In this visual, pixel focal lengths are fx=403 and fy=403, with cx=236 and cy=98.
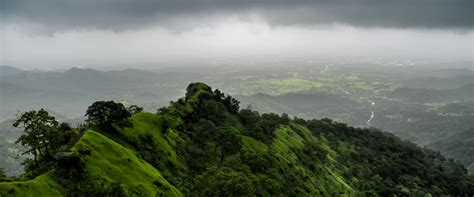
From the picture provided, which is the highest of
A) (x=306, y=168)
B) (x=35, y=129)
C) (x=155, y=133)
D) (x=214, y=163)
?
(x=35, y=129)

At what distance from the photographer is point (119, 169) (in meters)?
60.5

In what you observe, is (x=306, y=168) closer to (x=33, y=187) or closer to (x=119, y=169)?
(x=119, y=169)

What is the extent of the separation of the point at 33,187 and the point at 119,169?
52.8 ft

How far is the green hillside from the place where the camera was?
53562 millimetres

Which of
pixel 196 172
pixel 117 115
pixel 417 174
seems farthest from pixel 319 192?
pixel 417 174

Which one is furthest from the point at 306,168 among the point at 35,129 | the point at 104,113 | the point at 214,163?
the point at 35,129

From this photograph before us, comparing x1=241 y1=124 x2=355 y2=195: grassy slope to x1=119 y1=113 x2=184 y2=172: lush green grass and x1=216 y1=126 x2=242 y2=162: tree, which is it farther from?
x1=119 y1=113 x2=184 y2=172: lush green grass

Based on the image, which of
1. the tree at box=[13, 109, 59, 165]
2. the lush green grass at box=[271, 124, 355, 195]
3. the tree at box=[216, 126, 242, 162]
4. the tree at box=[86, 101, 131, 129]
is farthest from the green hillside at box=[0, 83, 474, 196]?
the tree at box=[13, 109, 59, 165]

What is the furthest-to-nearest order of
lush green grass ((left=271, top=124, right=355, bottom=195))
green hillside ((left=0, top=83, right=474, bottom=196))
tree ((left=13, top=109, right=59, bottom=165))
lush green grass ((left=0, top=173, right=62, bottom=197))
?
1. lush green grass ((left=271, top=124, right=355, bottom=195))
2. green hillside ((left=0, top=83, right=474, bottom=196))
3. tree ((left=13, top=109, right=59, bottom=165))
4. lush green grass ((left=0, top=173, right=62, bottom=197))

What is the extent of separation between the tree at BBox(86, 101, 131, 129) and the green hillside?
1212 millimetres

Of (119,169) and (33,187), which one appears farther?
(119,169)

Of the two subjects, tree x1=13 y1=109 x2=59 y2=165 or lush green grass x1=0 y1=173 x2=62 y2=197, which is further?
tree x1=13 y1=109 x2=59 y2=165

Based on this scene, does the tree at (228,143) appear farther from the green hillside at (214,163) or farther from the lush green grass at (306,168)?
the lush green grass at (306,168)

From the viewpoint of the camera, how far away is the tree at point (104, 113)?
240 ft
